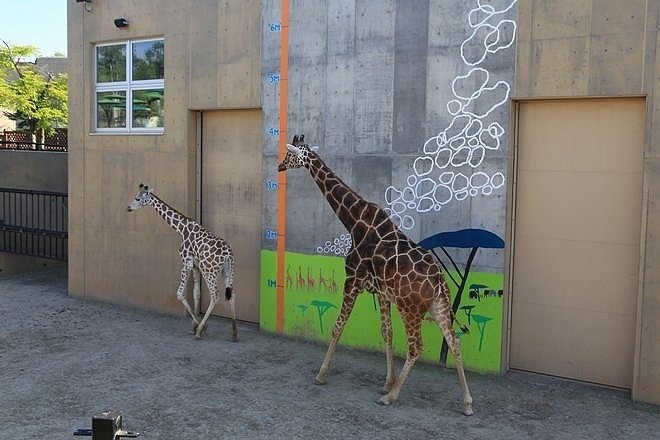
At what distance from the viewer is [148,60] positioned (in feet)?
30.8

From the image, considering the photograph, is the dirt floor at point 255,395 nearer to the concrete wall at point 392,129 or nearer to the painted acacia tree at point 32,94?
the concrete wall at point 392,129

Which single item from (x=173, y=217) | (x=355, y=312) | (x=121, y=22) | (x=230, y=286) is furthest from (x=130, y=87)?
(x=355, y=312)

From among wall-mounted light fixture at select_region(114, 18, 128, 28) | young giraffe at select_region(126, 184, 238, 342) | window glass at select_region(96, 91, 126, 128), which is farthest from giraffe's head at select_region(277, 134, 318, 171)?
wall-mounted light fixture at select_region(114, 18, 128, 28)

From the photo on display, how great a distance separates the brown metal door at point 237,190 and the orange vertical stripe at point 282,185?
50 centimetres

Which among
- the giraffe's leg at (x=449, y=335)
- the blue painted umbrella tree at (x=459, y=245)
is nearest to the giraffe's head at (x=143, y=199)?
the blue painted umbrella tree at (x=459, y=245)

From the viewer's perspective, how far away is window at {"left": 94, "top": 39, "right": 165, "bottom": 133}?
9289 millimetres

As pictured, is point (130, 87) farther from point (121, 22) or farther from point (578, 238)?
point (578, 238)

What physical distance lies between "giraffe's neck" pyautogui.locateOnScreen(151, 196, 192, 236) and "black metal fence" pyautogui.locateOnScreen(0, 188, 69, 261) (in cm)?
409

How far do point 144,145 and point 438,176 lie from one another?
449 centimetres

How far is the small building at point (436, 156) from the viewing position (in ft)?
20.3

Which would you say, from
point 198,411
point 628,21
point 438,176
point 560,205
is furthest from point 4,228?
point 628,21

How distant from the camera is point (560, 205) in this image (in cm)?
655

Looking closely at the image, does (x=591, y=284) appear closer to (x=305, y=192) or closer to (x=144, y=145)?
(x=305, y=192)

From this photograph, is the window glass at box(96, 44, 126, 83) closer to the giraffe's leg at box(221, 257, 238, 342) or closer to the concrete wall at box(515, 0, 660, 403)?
the giraffe's leg at box(221, 257, 238, 342)
